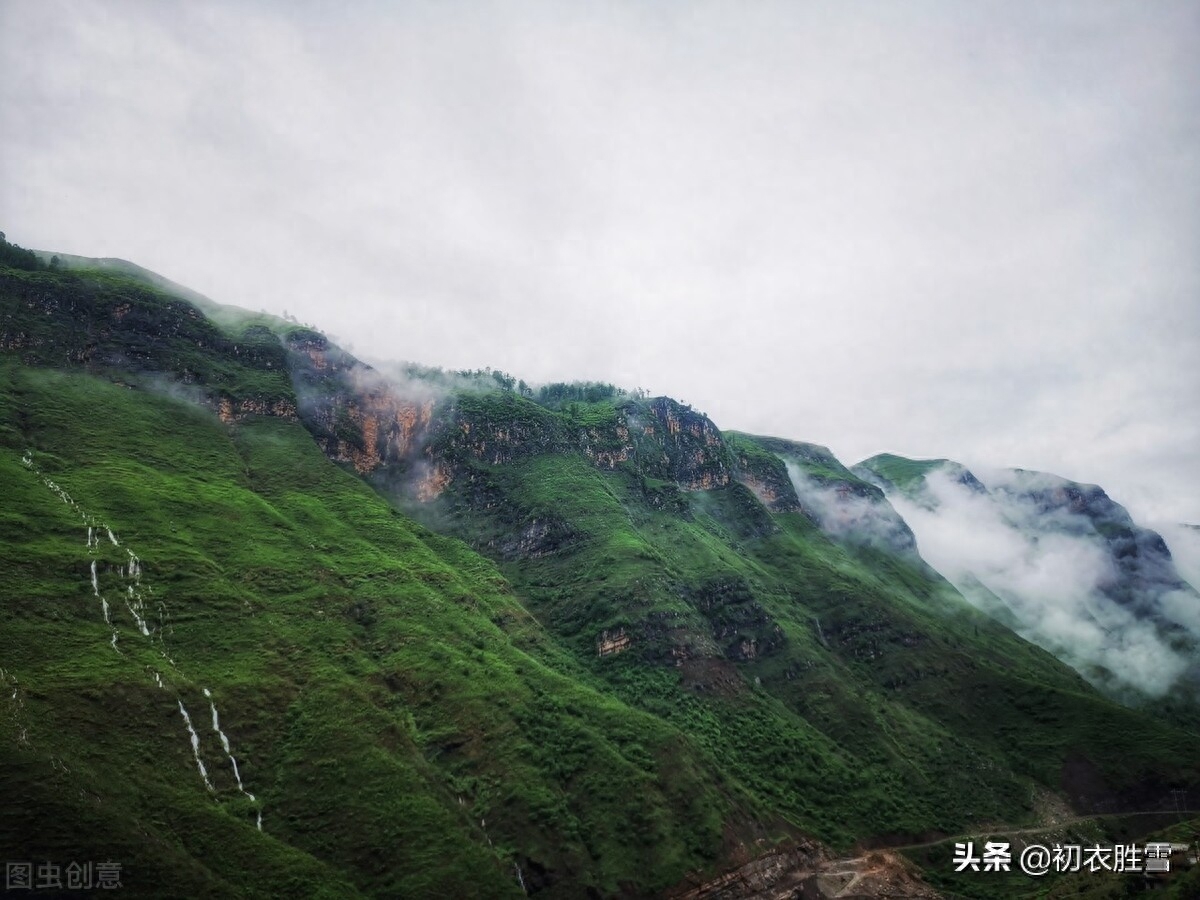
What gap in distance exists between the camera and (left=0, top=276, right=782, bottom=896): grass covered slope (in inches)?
2963

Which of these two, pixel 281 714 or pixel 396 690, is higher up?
pixel 281 714

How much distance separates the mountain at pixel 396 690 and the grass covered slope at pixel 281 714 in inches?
17.1

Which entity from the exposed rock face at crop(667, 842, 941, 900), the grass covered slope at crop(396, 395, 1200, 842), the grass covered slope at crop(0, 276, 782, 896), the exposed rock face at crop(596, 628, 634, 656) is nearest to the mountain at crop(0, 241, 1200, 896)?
the grass covered slope at crop(0, 276, 782, 896)

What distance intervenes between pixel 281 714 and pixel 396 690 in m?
19.2

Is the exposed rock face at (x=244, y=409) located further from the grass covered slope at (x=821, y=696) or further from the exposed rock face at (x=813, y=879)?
the exposed rock face at (x=813, y=879)

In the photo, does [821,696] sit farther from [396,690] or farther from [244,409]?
[244,409]

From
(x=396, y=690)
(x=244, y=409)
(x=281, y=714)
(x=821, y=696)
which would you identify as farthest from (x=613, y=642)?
(x=244, y=409)

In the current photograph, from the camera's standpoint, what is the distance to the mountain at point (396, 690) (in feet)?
266

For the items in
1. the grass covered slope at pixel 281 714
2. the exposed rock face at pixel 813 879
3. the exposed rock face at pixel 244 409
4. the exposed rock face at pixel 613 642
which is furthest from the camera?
the exposed rock face at pixel 244 409

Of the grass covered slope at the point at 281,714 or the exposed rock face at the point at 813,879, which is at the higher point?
the grass covered slope at the point at 281,714

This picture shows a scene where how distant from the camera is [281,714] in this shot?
316 ft

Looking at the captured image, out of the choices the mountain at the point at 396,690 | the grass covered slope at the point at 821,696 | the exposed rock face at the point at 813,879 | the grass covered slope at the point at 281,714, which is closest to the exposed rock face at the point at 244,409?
the mountain at the point at 396,690

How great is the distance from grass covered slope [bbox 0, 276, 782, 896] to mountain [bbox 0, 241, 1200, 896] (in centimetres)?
43

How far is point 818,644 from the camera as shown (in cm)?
18238
